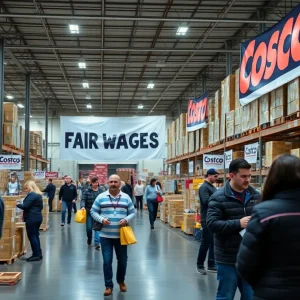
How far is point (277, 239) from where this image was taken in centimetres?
234

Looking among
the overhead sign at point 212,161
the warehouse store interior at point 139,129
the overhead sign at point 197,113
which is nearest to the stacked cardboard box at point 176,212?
the warehouse store interior at point 139,129

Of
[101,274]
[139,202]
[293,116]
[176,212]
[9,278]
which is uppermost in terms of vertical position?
[293,116]

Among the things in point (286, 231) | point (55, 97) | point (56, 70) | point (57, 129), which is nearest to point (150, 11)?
point (56, 70)

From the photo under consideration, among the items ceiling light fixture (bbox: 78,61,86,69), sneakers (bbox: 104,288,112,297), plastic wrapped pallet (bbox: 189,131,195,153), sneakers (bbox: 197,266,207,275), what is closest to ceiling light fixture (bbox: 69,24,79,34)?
ceiling light fixture (bbox: 78,61,86,69)

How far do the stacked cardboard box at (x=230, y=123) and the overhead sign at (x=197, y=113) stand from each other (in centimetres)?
276

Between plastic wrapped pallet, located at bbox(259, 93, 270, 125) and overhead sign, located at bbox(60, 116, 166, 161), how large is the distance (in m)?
7.22

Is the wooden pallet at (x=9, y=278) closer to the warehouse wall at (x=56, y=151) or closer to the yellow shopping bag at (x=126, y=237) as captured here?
the yellow shopping bag at (x=126, y=237)

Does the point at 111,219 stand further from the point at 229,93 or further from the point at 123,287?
the point at 229,93

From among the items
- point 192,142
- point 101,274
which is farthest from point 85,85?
point 101,274

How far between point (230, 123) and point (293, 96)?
12.2 feet

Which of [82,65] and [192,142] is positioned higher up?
[82,65]

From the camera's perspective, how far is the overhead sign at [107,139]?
52.7 ft

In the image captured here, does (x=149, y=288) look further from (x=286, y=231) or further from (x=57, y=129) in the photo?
(x=57, y=129)

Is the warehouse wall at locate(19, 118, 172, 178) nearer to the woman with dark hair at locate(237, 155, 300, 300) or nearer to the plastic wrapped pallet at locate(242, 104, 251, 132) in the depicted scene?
the plastic wrapped pallet at locate(242, 104, 251, 132)
